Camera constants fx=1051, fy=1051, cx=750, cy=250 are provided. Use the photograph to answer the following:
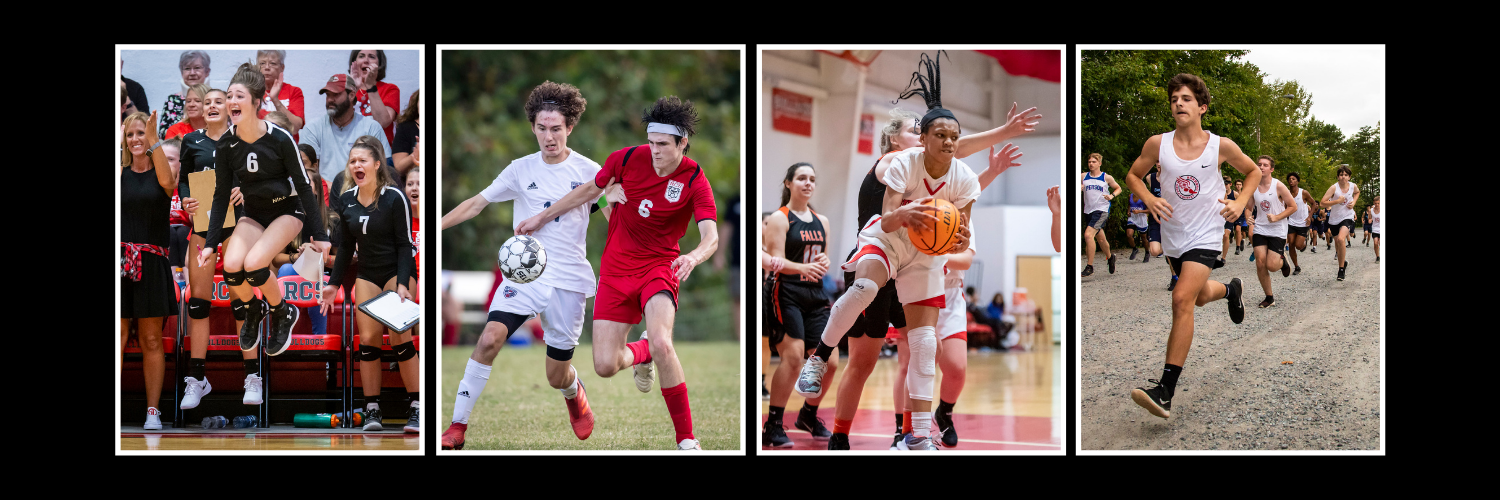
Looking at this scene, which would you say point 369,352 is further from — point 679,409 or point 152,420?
point 679,409

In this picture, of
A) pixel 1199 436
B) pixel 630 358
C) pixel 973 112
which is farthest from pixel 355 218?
pixel 1199 436

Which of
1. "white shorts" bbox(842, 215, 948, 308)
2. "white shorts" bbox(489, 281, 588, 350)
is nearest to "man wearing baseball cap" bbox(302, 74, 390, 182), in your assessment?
"white shorts" bbox(489, 281, 588, 350)

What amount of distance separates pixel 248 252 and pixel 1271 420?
5.12 meters

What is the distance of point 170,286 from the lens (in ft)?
17.6

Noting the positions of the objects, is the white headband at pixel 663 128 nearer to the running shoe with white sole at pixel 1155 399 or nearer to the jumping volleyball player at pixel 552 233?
the jumping volleyball player at pixel 552 233

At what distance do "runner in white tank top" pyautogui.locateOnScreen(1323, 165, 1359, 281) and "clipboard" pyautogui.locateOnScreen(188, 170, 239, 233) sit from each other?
5.46 m

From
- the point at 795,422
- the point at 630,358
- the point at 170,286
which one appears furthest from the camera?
the point at 795,422

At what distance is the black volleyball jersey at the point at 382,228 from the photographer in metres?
5.24

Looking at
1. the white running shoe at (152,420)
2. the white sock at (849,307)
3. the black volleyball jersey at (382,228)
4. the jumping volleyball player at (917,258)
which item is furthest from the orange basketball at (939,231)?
the white running shoe at (152,420)

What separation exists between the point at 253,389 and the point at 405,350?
A: 0.81m

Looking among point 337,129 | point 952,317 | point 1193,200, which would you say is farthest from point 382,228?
point 1193,200

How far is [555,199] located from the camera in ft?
16.6

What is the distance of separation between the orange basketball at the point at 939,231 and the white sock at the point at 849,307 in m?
0.30

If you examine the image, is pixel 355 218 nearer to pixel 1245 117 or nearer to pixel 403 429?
pixel 403 429
